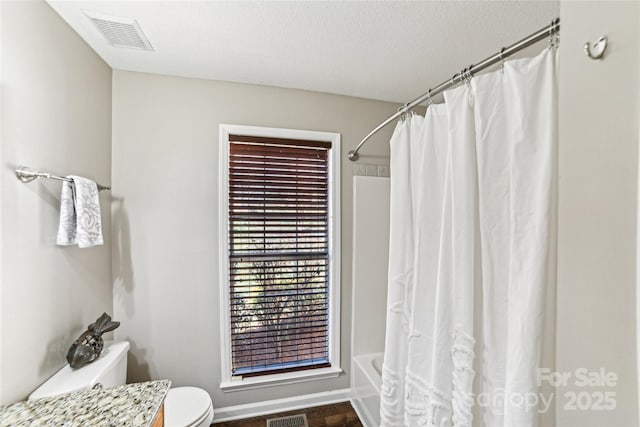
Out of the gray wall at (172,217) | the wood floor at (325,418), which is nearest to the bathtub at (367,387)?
the wood floor at (325,418)

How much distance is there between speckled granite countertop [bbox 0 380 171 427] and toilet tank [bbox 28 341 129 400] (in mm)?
89

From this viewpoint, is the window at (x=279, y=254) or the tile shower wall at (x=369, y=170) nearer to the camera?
the window at (x=279, y=254)

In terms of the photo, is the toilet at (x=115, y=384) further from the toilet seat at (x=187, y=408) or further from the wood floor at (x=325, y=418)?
the wood floor at (x=325, y=418)

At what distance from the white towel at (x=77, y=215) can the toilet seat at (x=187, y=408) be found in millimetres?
997

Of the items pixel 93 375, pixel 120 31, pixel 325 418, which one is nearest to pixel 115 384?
pixel 93 375

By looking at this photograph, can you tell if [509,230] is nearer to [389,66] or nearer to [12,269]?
[389,66]

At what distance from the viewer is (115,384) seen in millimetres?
1502

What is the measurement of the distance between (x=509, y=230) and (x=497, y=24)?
1175 mm

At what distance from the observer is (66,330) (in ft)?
4.59

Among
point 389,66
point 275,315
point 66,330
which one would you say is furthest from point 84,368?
point 389,66

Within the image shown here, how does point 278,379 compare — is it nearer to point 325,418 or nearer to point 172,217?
point 325,418

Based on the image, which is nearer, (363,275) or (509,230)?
(509,230)

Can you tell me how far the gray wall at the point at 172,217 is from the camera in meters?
1.81

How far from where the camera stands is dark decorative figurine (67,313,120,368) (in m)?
1.34
